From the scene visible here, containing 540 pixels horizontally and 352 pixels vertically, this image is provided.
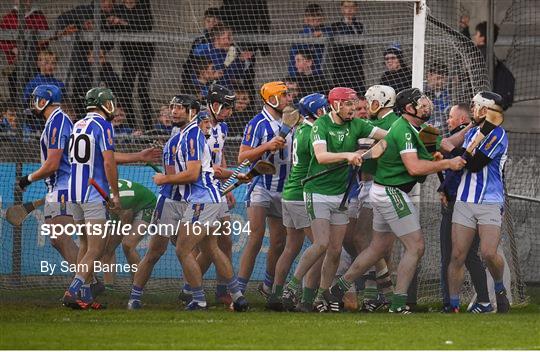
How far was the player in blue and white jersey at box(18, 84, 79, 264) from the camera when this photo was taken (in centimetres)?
1308

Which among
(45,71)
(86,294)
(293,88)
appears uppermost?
(45,71)

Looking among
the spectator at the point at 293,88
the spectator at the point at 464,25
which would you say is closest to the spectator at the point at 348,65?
the spectator at the point at 293,88

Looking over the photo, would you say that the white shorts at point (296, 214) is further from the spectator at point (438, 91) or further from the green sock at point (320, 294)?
the spectator at point (438, 91)

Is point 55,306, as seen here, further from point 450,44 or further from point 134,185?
point 450,44

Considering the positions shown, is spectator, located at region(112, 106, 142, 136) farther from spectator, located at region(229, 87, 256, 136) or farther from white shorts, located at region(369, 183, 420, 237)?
white shorts, located at region(369, 183, 420, 237)

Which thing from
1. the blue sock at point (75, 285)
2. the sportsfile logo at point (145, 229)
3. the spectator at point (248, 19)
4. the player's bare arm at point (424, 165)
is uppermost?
the spectator at point (248, 19)

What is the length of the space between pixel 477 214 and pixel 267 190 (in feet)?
6.96

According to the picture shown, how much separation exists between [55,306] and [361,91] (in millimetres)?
4686

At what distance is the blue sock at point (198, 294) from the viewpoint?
1277 centimetres

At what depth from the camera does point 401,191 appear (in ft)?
41.2

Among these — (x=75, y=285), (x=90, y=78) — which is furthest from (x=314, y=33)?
(x=75, y=285)

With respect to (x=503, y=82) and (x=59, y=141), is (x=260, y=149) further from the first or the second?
(x=503, y=82)

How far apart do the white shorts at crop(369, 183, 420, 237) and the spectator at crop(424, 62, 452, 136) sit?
7.23 ft

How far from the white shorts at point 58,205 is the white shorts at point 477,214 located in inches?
144
